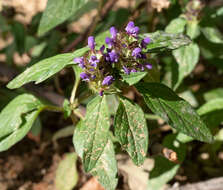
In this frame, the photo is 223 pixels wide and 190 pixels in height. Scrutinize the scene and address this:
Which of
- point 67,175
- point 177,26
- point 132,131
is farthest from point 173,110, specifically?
point 67,175

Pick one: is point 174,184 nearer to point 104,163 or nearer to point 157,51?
point 104,163

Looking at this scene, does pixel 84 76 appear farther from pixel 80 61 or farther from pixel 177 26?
pixel 177 26

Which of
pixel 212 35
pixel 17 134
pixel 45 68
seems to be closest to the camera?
pixel 45 68

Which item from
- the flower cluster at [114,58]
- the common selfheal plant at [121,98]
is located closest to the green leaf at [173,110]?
the common selfheal plant at [121,98]

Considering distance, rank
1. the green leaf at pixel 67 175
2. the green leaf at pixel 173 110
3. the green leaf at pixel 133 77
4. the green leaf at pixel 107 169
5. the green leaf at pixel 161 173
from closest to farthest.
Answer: the green leaf at pixel 133 77
the green leaf at pixel 173 110
the green leaf at pixel 107 169
the green leaf at pixel 161 173
the green leaf at pixel 67 175

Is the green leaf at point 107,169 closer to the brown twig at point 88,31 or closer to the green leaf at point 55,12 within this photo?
the green leaf at point 55,12
